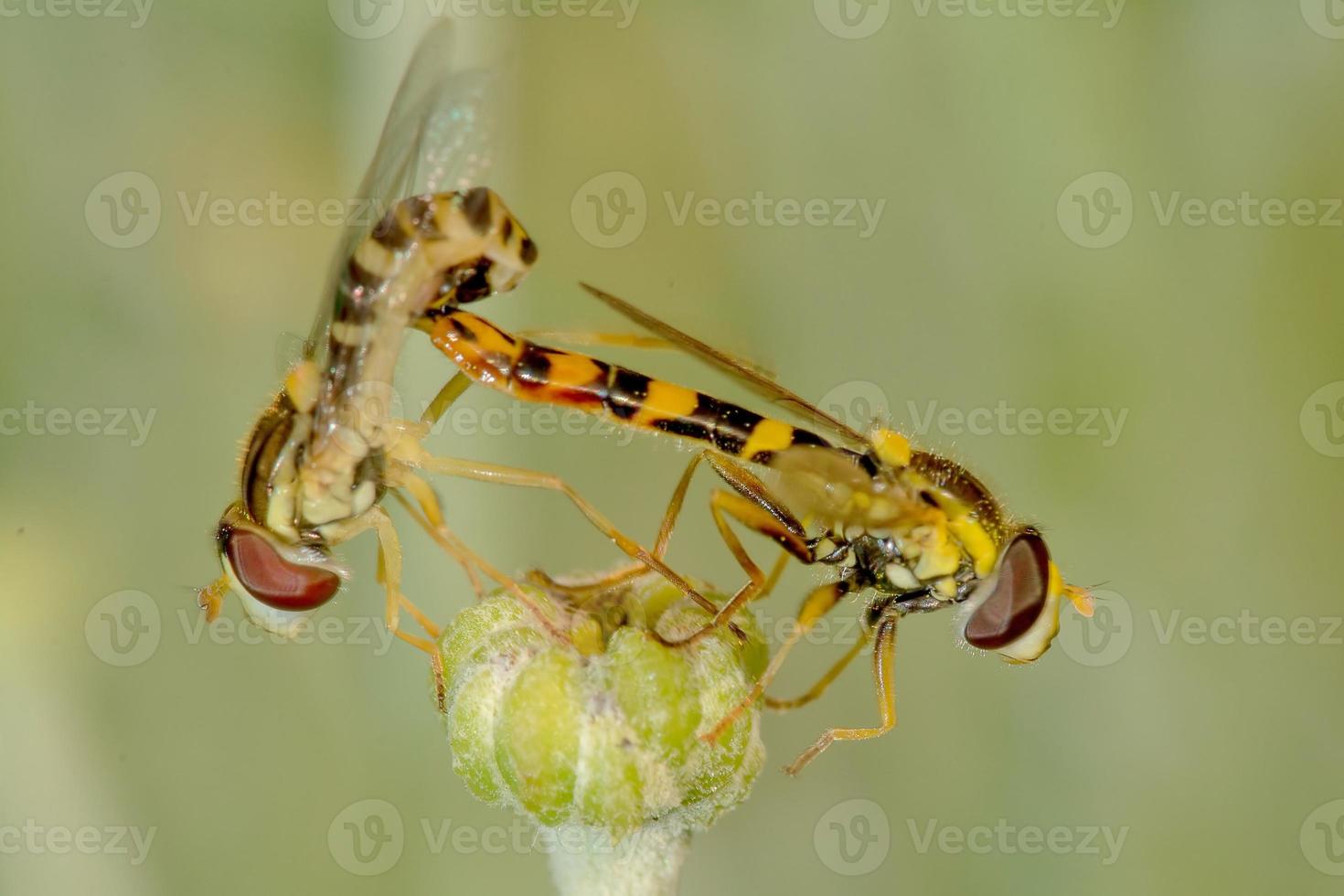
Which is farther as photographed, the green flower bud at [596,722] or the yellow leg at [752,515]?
the yellow leg at [752,515]

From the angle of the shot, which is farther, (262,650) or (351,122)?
(351,122)

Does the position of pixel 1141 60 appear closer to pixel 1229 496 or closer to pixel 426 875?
pixel 1229 496

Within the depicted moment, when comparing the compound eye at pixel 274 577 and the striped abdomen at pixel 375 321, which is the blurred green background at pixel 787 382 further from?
the compound eye at pixel 274 577

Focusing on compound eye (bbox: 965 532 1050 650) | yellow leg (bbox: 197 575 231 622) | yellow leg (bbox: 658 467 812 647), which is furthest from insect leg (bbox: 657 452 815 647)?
yellow leg (bbox: 197 575 231 622)

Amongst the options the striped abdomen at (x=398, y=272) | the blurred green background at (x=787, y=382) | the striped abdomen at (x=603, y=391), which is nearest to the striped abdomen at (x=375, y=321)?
the striped abdomen at (x=398, y=272)

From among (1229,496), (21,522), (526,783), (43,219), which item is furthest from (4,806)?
(1229,496)

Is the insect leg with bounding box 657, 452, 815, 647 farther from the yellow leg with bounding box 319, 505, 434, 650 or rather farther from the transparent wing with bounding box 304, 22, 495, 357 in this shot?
the transparent wing with bounding box 304, 22, 495, 357
